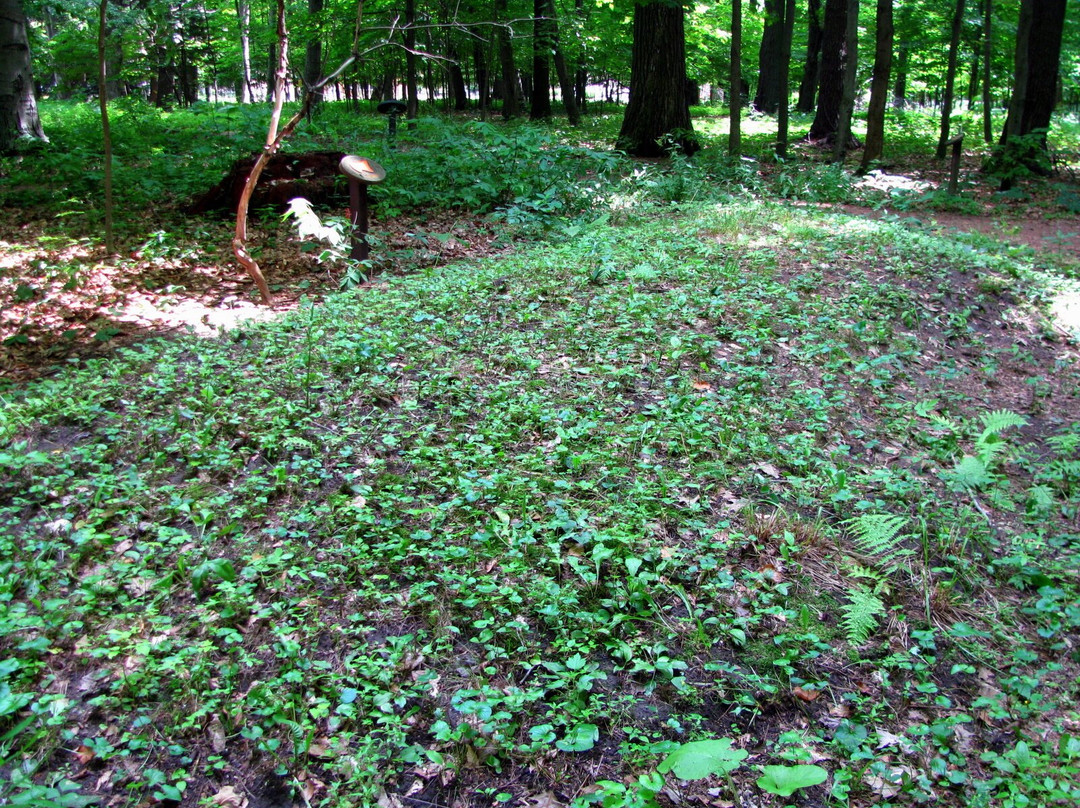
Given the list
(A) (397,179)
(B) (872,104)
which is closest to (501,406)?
(A) (397,179)

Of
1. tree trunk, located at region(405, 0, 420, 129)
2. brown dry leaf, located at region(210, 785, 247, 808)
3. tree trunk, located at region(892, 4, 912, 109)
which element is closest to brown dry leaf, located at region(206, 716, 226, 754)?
brown dry leaf, located at region(210, 785, 247, 808)

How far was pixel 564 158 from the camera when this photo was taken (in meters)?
10.7

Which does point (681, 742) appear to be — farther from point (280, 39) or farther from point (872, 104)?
point (872, 104)

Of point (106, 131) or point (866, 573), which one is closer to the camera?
point (866, 573)

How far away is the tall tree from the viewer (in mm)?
9398

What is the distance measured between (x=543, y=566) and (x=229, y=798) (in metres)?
1.45

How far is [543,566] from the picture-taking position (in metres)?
3.23

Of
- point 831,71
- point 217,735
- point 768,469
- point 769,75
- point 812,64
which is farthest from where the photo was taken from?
point 769,75

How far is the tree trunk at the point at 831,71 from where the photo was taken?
15.5 meters

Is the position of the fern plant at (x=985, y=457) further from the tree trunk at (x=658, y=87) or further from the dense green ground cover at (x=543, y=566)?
the tree trunk at (x=658, y=87)

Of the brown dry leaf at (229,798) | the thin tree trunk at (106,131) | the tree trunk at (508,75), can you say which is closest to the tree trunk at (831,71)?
the tree trunk at (508,75)

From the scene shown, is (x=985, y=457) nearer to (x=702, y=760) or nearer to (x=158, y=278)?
(x=702, y=760)

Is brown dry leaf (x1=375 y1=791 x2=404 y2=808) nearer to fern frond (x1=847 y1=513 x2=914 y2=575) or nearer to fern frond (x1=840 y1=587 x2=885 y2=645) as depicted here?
fern frond (x1=840 y1=587 x2=885 y2=645)

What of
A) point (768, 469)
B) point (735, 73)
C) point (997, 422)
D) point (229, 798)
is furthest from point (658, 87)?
point (229, 798)
